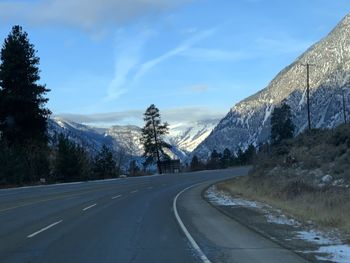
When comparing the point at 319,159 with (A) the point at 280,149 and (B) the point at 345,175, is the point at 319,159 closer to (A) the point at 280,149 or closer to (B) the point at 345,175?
(B) the point at 345,175

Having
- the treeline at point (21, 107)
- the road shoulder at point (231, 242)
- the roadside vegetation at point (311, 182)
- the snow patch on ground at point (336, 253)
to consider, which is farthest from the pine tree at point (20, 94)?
the snow patch on ground at point (336, 253)

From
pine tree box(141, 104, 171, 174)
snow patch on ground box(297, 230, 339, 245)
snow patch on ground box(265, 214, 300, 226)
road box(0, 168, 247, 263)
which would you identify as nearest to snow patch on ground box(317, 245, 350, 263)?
snow patch on ground box(297, 230, 339, 245)

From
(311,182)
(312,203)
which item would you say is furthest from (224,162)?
(312,203)

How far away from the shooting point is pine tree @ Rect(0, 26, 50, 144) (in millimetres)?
58906

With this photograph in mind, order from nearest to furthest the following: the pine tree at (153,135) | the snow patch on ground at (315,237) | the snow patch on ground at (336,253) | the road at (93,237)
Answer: the snow patch on ground at (336,253)
the road at (93,237)
the snow patch on ground at (315,237)
the pine tree at (153,135)

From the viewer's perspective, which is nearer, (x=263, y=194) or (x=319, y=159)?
(x=263, y=194)

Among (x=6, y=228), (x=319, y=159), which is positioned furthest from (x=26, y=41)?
(x=6, y=228)

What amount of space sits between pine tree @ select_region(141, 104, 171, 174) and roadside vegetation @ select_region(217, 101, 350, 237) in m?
61.6

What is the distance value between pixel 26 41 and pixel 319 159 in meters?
36.8

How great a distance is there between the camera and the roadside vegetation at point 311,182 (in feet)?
59.6

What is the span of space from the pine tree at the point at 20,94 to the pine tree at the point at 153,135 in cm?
5645

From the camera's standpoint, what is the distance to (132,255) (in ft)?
37.9

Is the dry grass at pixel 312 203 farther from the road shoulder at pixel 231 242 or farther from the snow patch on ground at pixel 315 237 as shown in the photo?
the road shoulder at pixel 231 242

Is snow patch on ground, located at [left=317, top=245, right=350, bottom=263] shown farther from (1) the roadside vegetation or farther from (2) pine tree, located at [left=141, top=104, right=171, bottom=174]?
(2) pine tree, located at [left=141, top=104, right=171, bottom=174]
